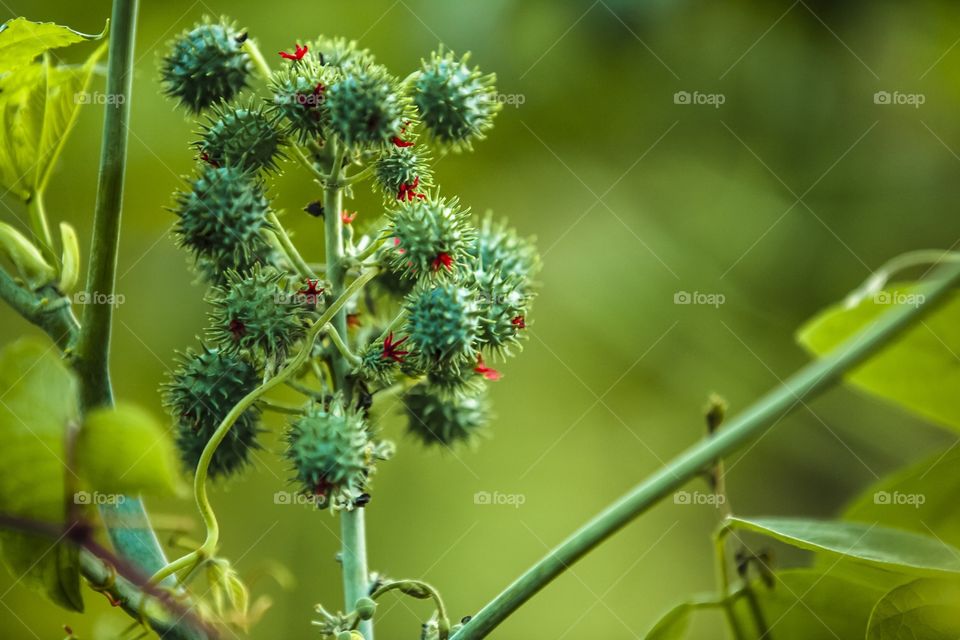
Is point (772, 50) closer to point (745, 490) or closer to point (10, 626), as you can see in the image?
point (745, 490)

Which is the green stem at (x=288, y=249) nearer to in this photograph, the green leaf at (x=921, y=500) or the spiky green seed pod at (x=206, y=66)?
the spiky green seed pod at (x=206, y=66)

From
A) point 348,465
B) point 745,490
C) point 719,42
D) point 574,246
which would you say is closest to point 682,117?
point 719,42

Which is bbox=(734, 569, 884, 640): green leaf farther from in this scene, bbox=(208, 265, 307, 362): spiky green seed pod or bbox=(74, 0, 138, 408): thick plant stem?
bbox=(74, 0, 138, 408): thick plant stem
